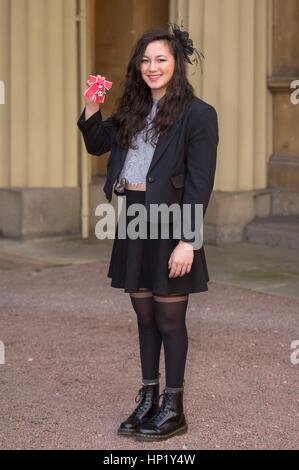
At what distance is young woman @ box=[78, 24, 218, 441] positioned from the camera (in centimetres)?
495

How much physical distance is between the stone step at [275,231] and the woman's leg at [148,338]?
5.24 metres

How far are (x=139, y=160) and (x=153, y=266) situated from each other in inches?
19.8

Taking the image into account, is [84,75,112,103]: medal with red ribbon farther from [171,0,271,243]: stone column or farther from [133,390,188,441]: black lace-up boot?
Answer: [171,0,271,243]: stone column

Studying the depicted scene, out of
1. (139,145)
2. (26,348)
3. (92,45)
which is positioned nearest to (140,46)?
(139,145)

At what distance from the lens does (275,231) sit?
1048cm

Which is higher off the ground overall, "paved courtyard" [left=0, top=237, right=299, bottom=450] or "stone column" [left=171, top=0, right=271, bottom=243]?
"stone column" [left=171, top=0, right=271, bottom=243]

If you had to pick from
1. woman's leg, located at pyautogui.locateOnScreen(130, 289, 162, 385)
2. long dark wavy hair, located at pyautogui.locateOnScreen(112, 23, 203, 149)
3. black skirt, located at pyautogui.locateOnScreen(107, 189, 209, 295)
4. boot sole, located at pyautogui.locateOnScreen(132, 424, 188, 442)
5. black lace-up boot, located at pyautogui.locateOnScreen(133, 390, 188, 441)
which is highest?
long dark wavy hair, located at pyautogui.locateOnScreen(112, 23, 203, 149)

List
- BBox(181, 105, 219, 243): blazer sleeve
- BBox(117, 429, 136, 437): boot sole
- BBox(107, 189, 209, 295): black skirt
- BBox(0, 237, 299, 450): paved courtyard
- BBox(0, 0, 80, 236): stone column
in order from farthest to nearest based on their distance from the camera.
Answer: BBox(0, 0, 80, 236): stone column, BBox(0, 237, 299, 450): paved courtyard, BBox(117, 429, 136, 437): boot sole, BBox(107, 189, 209, 295): black skirt, BBox(181, 105, 219, 243): blazer sleeve

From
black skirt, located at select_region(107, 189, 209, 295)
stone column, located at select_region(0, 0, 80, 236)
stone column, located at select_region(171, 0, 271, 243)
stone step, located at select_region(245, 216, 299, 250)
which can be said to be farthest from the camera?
stone column, located at select_region(0, 0, 80, 236)

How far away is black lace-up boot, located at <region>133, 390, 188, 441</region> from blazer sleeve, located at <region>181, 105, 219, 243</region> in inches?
31.5

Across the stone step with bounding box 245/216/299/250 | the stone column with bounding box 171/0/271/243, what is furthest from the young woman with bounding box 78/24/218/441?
the stone column with bounding box 171/0/271/243

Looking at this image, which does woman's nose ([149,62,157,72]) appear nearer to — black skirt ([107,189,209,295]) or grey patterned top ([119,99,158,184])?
grey patterned top ([119,99,158,184])

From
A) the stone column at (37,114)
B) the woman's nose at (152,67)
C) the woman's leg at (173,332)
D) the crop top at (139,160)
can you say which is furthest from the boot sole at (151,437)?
the stone column at (37,114)

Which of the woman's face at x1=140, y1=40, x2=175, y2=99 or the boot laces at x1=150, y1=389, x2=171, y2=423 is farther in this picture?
the boot laces at x1=150, y1=389, x2=171, y2=423
